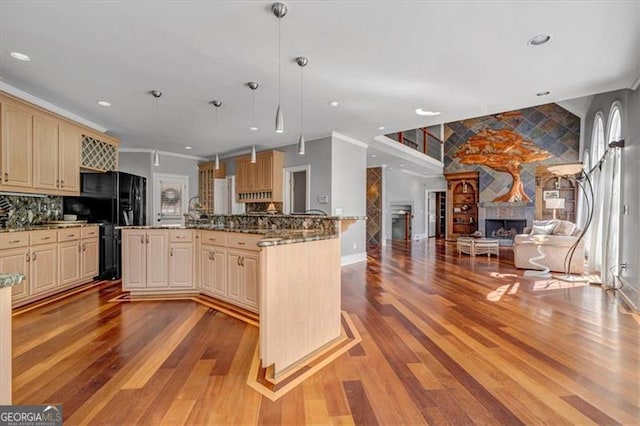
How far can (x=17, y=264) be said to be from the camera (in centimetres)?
340

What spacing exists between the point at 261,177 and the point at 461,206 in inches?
307

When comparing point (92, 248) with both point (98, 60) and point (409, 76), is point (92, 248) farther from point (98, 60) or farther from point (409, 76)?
point (409, 76)

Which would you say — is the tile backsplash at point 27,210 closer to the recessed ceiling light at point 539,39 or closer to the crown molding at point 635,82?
the recessed ceiling light at point 539,39

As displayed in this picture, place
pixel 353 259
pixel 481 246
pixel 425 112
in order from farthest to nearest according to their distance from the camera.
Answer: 1. pixel 481 246
2. pixel 353 259
3. pixel 425 112

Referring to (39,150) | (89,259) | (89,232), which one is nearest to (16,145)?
(39,150)

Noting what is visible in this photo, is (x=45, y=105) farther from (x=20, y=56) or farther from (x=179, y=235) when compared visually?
(x=179, y=235)

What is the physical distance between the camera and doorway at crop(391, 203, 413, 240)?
37.8ft

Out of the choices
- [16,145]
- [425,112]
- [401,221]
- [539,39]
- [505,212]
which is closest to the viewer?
[539,39]

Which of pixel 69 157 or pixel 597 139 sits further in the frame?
pixel 597 139

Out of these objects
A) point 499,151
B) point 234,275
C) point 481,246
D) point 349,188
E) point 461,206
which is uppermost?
point 499,151

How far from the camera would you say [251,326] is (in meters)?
2.90

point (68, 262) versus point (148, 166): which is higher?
point (148, 166)

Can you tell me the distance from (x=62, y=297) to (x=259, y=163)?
4252 mm

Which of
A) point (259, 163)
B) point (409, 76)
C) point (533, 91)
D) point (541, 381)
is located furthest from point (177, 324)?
point (533, 91)
